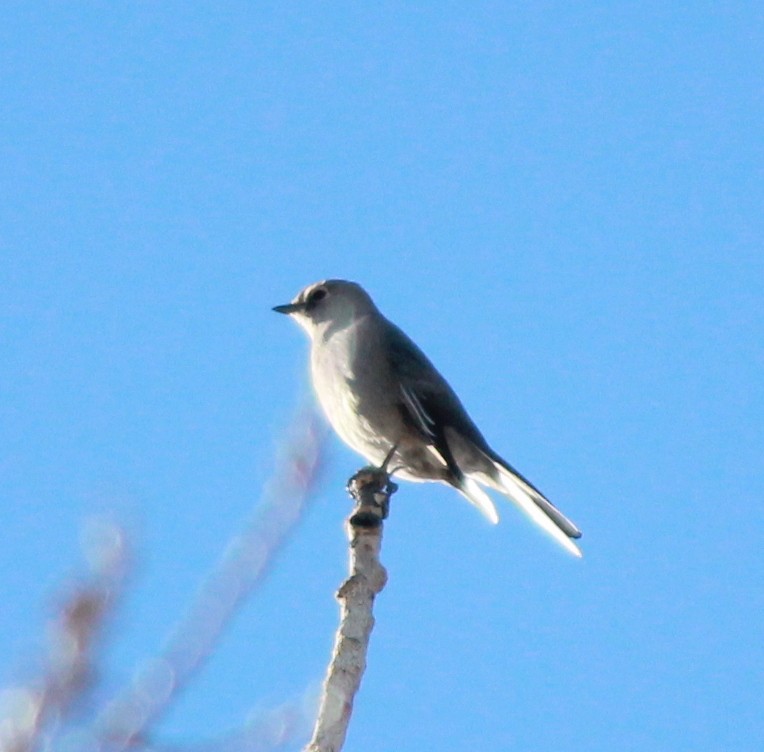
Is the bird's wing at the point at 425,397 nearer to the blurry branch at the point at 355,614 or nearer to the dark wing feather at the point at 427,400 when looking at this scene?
the dark wing feather at the point at 427,400

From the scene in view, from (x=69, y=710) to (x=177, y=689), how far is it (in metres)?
0.13

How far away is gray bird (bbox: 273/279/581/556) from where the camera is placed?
489cm

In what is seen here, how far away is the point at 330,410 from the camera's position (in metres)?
5.13

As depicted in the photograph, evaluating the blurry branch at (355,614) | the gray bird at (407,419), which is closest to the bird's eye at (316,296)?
the gray bird at (407,419)

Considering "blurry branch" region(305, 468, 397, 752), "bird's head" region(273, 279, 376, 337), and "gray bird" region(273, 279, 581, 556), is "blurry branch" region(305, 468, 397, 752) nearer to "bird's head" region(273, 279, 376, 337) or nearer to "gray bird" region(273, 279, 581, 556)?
"gray bird" region(273, 279, 581, 556)

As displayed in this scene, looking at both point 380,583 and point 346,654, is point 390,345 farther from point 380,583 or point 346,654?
point 346,654

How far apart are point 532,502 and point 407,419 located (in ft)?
1.86

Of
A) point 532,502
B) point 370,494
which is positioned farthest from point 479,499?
point 370,494

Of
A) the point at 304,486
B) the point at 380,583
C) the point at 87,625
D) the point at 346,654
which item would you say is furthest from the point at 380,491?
the point at 87,625

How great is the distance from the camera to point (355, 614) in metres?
2.47

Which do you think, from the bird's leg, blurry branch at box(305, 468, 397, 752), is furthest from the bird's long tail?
blurry branch at box(305, 468, 397, 752)

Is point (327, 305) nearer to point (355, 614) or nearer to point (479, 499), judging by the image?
point (479, 499)

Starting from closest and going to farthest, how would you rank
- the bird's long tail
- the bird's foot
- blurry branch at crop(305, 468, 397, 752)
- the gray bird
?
blurry branch at crop(305, 468, 397, 752)
the bird's foot
the bird's long tail
the gray bird

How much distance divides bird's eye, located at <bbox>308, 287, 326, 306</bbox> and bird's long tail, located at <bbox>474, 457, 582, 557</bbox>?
1.28m
